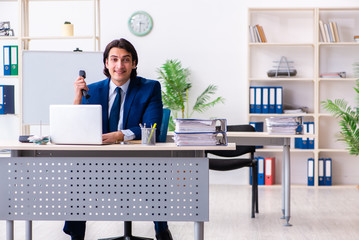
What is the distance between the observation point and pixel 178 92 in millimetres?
6637

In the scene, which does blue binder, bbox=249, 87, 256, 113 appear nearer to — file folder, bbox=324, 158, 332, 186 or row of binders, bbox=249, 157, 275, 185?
row of binders, bbox=249, 157, 275, 185

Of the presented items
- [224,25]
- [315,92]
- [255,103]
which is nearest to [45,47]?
[224,25]

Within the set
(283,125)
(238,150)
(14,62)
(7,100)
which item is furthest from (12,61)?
(283,125)

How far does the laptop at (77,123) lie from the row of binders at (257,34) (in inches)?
169

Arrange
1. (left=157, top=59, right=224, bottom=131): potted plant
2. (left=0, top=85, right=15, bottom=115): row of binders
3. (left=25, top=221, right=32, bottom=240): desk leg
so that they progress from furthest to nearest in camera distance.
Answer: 1. (left=157, top=59, right=224, bottom=131): potted plant
2. (left=0, top=85, right=15, bottom=115): row of binders
3. (left=25, top=221, right=32, bottom=240): desk leg

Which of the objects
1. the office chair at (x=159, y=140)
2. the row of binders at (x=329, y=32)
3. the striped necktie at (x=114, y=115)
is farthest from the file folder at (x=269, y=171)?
the striped necktie at (x=114, y=115)

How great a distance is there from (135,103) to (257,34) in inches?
145

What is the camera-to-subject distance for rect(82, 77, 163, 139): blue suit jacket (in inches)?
131

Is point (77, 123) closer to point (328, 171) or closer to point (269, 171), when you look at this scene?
point (269, 171)

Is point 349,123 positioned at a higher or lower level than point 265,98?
lower

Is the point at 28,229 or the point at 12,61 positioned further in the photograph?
the point at 12,61

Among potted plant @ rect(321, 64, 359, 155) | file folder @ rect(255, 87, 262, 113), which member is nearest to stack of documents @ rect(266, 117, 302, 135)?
potted plant @ rect(321, 64, 359, 155)

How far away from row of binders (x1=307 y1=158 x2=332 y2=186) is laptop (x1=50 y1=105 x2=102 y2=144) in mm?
4400

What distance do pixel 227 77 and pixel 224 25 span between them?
69cm
